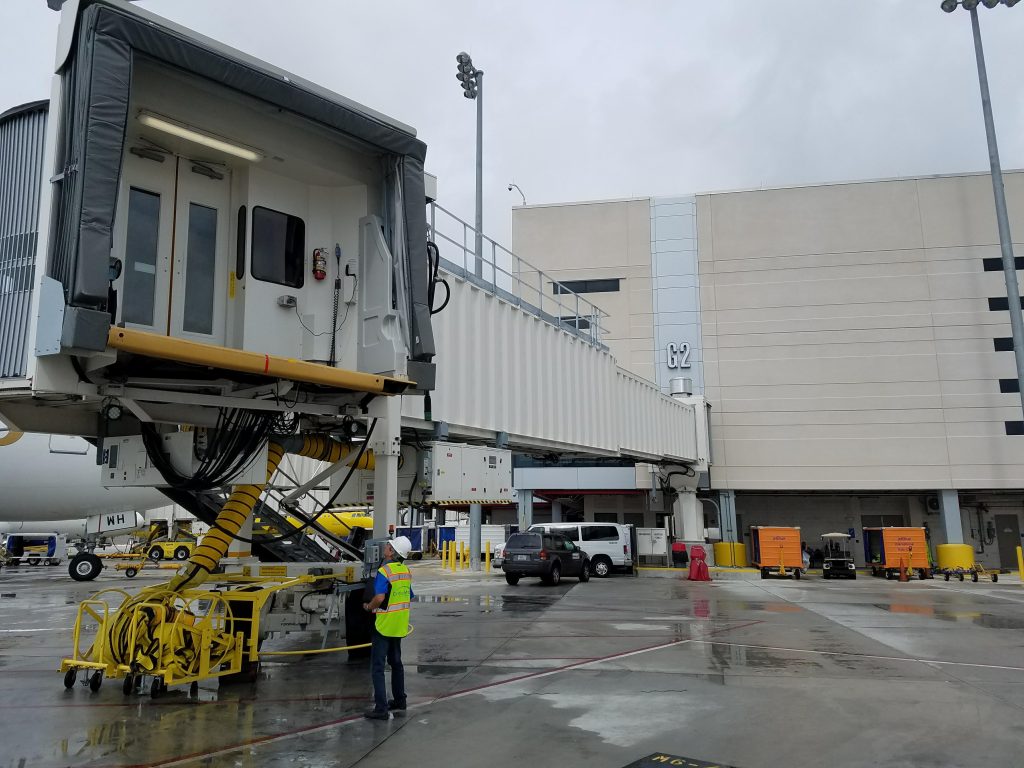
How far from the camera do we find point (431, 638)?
37.1 feet

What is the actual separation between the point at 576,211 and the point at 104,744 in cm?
3251

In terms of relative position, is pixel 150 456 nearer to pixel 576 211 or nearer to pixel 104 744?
pixel 104 744

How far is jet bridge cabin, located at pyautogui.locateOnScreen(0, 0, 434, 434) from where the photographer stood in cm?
588

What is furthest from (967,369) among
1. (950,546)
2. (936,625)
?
(936,625)

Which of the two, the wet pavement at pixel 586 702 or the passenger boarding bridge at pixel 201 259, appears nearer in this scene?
the wet pavement at pixel 586 702

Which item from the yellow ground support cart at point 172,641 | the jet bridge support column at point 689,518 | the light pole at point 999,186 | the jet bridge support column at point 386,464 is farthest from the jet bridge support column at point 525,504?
the yellow ground support cart at point 172,641

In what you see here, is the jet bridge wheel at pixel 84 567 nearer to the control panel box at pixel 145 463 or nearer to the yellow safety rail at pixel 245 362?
the control panel box at pixel 145 463

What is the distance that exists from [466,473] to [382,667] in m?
5.13

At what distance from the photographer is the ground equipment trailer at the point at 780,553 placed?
25.0 metres

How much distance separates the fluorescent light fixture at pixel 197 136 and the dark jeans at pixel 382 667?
16.4ft

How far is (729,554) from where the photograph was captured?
30.5m

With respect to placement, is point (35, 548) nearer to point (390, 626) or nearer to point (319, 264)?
point (319, 264)

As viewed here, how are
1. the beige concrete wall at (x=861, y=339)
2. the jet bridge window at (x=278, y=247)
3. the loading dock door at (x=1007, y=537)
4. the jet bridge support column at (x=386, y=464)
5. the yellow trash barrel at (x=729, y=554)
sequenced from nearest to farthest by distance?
the jet bridge window at (x=278, y=247), the jet bridge support column at (x=386, y=464), the yellow trash barrel at (x=729, y=554), the beige concrete wall at (x=861, y=339), the loading dock door at (x=1007, y=537)

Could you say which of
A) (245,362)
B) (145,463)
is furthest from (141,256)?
(145,463)
